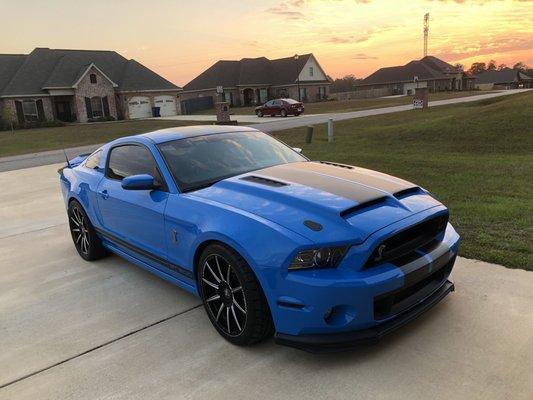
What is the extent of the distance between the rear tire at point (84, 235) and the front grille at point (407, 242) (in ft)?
11.4

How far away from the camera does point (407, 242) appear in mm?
3273

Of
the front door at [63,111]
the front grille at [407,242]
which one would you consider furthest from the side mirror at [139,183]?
the front door at [63,111]

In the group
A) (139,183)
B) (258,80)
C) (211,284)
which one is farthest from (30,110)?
(211,284)

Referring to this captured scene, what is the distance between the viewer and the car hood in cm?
306

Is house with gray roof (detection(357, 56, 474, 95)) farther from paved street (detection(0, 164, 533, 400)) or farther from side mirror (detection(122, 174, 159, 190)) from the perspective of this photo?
side mirror (detection(122, 174, 159, 190))

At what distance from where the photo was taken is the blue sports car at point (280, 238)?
2.94 meters

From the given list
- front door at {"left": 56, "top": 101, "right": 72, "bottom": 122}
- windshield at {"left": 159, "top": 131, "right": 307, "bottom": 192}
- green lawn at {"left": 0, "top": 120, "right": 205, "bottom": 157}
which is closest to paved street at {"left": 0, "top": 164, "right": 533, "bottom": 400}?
windshield at {"left": 159, "top": 131, "right": 307, "bottom": 192}

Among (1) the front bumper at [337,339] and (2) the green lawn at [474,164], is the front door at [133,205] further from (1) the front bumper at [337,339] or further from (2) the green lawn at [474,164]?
(2) the green lawn at [474,164]

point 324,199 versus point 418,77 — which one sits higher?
point 418,77

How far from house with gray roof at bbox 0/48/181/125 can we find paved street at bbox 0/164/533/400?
43.2m

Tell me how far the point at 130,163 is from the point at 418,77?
81.2 metres

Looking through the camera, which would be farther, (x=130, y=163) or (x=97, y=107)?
(x=97, y=107)

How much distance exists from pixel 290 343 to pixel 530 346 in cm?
159

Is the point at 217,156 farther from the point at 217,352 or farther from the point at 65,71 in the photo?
the point at 65,71
